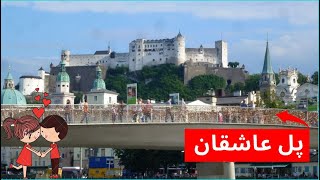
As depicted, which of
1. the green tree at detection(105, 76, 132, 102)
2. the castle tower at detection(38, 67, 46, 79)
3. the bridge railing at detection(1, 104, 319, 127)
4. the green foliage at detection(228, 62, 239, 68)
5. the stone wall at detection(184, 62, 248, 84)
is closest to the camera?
the bridge railing at detection(1, 104, 319, 127)

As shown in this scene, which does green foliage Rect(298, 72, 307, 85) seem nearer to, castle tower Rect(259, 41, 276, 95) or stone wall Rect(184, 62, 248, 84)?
castle tower Rect(259, 41, 276, 95)

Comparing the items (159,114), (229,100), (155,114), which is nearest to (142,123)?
(155,114)

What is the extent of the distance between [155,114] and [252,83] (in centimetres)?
13247

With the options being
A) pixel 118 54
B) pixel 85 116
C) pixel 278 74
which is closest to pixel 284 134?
pixel 85 116

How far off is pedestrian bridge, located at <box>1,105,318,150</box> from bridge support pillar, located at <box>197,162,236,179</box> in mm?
1441

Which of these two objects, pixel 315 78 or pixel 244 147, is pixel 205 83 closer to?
pixel 315 78

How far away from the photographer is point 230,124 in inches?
1478

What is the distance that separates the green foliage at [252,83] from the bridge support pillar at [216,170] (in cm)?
12488

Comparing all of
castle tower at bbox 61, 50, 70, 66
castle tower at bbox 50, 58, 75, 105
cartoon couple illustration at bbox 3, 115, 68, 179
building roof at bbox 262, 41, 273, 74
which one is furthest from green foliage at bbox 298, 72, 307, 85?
cartoon couple illustration at bbox 3, 115, 68, 179

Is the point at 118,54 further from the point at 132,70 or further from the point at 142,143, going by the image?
the point at 142,143

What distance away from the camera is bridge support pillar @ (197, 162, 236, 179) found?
125ft

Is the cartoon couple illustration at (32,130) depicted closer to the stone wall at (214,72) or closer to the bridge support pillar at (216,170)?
the bridge support pillar at (216,170)

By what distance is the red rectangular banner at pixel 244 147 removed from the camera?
3070cm

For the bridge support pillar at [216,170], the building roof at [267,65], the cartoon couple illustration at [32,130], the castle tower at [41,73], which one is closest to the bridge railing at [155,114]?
the cartoon couple illustration at [32,130]
